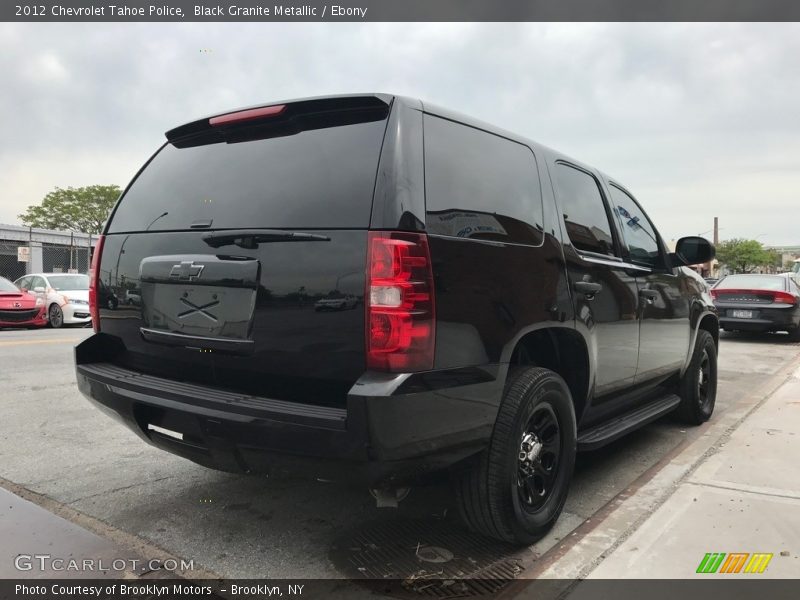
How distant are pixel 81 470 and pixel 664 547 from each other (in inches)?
133

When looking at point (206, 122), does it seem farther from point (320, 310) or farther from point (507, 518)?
point (507, 518)

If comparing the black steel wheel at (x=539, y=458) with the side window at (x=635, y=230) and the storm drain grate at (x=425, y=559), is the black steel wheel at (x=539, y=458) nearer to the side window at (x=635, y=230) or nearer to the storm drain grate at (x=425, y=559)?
the storm drain grate at (x=425, y=559)

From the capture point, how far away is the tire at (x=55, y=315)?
50.3 feet

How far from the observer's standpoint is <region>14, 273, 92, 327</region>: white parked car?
15.3 metres

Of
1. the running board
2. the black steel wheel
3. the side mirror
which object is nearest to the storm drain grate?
the black steel wheel

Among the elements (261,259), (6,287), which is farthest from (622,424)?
(6,287)

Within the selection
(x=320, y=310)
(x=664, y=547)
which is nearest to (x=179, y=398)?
(x=320, y=310)

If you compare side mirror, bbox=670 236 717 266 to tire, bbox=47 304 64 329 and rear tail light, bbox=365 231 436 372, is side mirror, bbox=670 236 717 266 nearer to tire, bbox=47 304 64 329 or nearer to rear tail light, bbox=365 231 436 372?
rear tail light, bbox=365 231 436 372

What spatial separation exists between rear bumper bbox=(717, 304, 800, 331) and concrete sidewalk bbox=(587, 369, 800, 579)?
28.4ft

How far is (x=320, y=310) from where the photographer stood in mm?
2324

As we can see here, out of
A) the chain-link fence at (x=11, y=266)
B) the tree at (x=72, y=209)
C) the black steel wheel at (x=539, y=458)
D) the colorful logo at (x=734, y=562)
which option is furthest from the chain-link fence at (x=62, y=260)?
the colorful logo at (x=734, y=562)

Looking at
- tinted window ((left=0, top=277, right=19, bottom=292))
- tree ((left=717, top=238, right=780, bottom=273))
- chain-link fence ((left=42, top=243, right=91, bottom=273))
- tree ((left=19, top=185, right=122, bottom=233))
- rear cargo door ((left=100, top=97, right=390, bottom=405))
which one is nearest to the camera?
rear cargo door ((left=100, top=97, right=390, bottom=405))

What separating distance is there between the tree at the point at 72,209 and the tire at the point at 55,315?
42.9 metres

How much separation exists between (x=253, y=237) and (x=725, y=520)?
273cm
